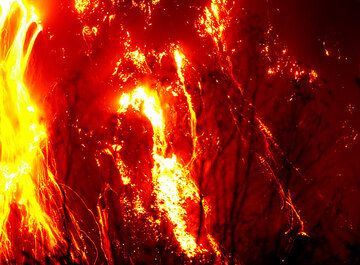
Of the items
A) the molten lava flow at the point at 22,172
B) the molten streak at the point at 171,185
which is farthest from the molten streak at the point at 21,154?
the molten streak at the point at 171,185

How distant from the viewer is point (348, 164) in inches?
204

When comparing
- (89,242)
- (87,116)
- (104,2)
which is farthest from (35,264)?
(104,2)

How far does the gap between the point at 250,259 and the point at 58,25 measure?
13.3ft

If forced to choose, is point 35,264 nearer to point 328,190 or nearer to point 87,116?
point 87,116

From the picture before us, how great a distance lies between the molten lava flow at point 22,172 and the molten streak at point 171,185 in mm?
1329

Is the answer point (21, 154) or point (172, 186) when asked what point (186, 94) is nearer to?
point (172, 186)

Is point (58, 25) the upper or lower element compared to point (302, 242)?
upper

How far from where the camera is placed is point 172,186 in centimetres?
515

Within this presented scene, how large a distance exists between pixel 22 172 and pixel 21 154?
0.78 feet

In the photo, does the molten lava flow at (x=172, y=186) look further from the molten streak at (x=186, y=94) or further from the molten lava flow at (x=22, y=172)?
the molten lava flow at (x=22, y=172)

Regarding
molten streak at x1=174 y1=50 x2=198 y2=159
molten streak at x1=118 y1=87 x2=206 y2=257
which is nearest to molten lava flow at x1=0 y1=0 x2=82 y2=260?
molten streak at x1=118 y1=87 x2=206 y2=257

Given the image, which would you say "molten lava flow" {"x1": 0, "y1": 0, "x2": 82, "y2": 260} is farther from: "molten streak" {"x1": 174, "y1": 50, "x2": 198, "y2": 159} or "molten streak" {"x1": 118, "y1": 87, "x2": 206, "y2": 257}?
"molten streak" {"x1": 174, "y1": 50, "x2": 198, "y2": 159}

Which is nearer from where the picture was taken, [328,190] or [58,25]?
[328,190]

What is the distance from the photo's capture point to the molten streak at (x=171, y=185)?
5082 mm
